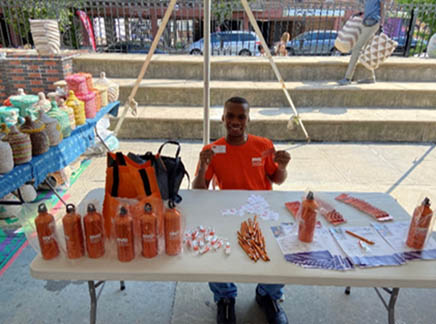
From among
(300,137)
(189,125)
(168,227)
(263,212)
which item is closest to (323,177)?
(300,137)

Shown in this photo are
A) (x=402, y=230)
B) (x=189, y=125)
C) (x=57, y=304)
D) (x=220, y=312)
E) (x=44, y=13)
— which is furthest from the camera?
(x=44, y=13)

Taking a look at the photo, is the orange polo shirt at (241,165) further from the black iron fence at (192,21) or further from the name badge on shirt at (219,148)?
the black iron fence at (192,21)

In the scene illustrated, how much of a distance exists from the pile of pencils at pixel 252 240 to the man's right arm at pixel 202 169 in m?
0.50

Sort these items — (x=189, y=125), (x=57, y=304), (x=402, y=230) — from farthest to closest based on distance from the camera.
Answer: (x=189, y=125), (x=57, y=304), (x=402, y=230)

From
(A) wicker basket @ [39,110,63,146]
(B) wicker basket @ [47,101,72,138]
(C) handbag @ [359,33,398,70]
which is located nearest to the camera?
(A) wicker basket @ [39,110,63,146]

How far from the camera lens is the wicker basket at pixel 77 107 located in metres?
3.55

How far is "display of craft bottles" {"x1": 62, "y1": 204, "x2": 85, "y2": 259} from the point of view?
51.7 inches

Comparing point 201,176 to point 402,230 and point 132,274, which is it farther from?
point 402,230

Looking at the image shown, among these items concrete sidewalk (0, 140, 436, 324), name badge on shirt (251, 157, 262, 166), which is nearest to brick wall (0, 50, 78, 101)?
concrete sidewalk (0, 140, 436, 324)

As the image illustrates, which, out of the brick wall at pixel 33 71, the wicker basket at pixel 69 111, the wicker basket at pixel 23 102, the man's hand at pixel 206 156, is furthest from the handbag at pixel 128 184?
the brick wall at pixel 33 71

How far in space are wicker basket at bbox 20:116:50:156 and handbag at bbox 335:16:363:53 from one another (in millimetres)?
5319

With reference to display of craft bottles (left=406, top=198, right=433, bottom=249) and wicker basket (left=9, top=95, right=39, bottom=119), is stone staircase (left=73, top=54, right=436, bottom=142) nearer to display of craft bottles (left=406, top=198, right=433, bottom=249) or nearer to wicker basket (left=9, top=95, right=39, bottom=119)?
wicker basket (left=9, top=95, right=39, bottom=119)

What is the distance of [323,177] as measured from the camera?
4145 millimetres

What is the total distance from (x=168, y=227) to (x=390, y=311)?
1.20 m
